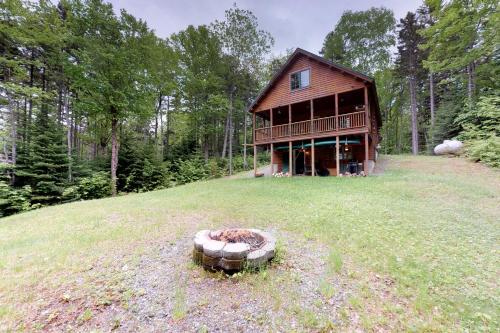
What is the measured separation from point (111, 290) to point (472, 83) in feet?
84.2

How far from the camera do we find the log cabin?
42.4 ft

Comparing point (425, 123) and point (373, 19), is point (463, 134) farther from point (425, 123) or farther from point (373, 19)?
point (373, 19)

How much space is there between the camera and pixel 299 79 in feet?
49.5

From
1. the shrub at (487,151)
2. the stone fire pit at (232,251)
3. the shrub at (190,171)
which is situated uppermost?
the shrub at (487,151)

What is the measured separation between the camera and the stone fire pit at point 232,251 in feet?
11.5

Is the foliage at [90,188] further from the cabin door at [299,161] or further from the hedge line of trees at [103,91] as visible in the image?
the cabin door at [299,161]

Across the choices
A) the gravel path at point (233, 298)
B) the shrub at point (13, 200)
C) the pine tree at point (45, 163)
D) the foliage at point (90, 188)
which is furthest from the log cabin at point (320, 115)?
the shrub at point (13, 200)

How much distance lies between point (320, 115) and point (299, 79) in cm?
321

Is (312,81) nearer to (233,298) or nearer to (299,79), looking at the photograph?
(299,79)

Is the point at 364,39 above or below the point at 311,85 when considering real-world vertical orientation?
above

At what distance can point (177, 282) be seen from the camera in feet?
11.3

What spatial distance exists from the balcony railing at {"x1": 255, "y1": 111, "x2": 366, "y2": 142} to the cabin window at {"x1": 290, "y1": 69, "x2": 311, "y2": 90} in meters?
2.68

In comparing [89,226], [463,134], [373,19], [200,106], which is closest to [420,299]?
[89,226]

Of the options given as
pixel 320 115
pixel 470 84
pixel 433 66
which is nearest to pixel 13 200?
pixel 320 115
